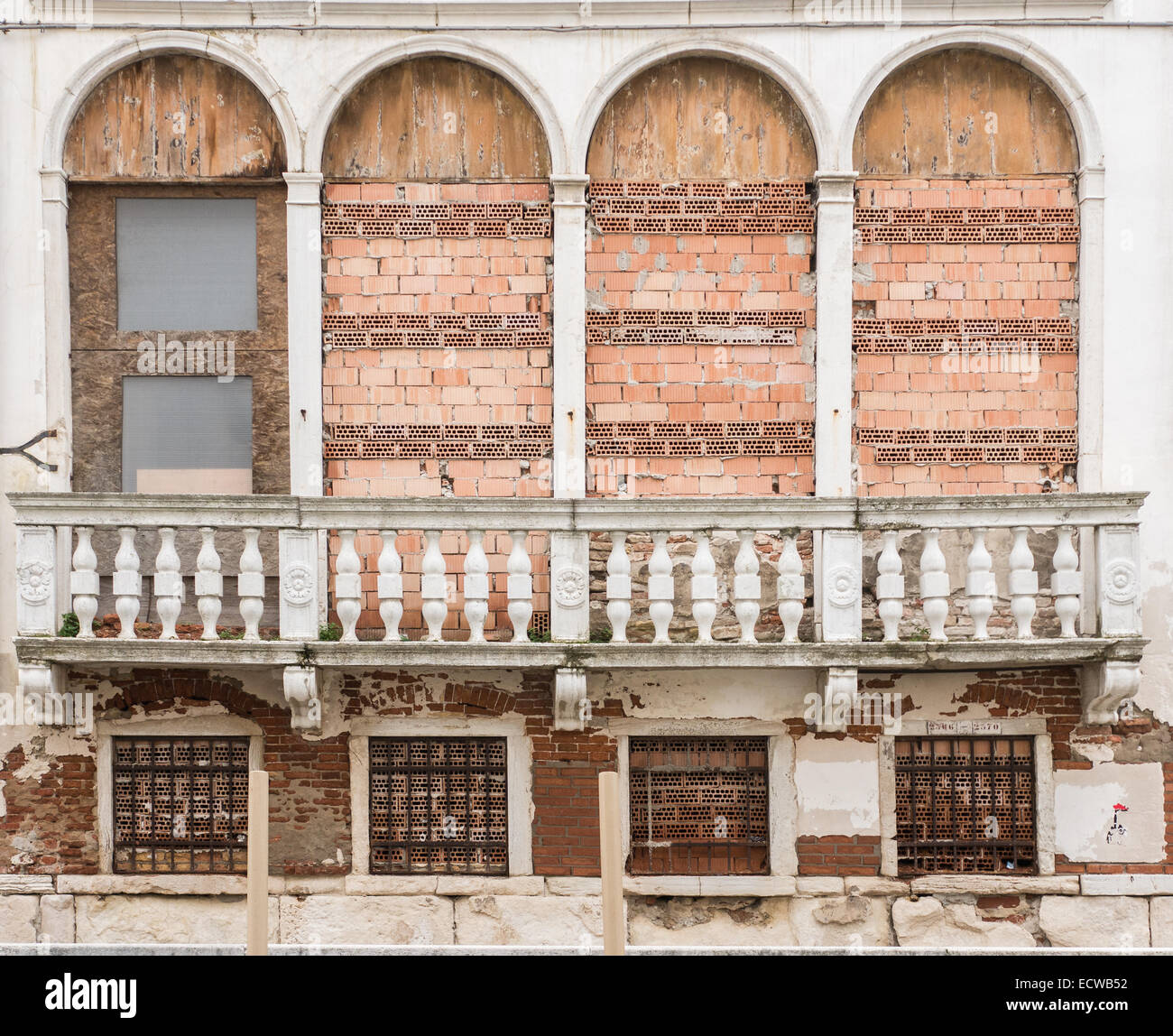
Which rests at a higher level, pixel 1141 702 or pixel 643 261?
pixel 643 261

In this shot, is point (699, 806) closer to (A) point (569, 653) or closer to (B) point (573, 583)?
(A) point (569, 653)

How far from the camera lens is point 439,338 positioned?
784 centimetres

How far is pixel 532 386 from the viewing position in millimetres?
7844

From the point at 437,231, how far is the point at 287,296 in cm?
119

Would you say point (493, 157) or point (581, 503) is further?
point (493, 157)

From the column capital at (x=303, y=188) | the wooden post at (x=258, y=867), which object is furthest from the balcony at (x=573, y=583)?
the column capital at (x=303, y=188)

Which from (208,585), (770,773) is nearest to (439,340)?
(208,585)

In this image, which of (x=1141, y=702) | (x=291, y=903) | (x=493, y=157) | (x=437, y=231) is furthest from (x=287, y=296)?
(x=1141, y=702)

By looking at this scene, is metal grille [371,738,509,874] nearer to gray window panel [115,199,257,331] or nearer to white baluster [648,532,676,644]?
white baluster [648,532,676,644]

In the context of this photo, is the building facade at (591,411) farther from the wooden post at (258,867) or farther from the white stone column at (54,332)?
the wooden post at (258,867)

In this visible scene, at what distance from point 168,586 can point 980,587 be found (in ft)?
17.3

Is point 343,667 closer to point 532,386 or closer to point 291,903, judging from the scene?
point 291,903

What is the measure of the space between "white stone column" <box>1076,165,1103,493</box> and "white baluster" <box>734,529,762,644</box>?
2.64m

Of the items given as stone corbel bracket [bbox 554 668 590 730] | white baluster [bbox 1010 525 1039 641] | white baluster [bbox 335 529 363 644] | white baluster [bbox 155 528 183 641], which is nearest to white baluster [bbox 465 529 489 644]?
stone corbel bracket [bbox 554 668 590 730]
